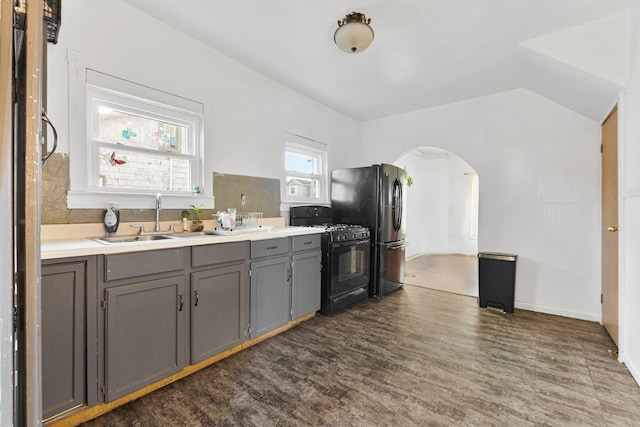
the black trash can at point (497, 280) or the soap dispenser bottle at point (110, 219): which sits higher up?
the soap dispenser bottle at point (110, 219)

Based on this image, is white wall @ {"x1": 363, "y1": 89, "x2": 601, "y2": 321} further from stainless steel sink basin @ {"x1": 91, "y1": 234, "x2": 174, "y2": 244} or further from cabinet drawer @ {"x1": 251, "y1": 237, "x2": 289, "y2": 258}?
stainless steel sink basin @ {"x1": 91, "y1": 234, "x2": 174, "y2": 244}

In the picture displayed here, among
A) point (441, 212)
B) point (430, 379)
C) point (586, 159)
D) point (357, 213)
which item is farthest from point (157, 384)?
point (441, 212)

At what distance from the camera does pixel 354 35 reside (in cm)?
217

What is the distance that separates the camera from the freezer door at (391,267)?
3.86 m

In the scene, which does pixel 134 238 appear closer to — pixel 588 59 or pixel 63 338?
pixel 63 338

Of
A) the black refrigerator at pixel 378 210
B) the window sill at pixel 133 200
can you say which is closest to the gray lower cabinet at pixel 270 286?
the window sill at pixel 133 200

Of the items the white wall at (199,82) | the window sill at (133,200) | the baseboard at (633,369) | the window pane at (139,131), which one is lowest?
the baseboard at (633,369)

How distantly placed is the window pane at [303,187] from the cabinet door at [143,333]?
2.18 metres

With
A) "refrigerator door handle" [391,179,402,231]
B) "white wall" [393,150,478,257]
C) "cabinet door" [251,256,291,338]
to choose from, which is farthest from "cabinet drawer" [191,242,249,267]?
"white wall" [393,150,478,257]

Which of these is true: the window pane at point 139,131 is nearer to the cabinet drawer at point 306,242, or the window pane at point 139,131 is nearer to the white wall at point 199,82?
the white wall at point 199,82

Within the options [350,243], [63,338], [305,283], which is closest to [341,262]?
[350,243]

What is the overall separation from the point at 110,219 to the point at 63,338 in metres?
0.87

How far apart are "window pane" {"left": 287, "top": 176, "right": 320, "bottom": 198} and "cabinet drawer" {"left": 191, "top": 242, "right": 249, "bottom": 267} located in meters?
1.61

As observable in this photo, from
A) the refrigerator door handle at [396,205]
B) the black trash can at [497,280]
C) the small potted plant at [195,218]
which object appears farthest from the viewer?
the refrigerator door handle at [396,205]
